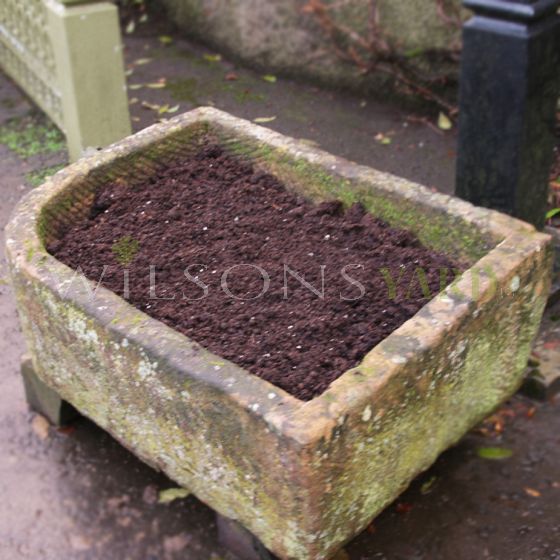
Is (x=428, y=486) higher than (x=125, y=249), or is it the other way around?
(x=125, y=249)

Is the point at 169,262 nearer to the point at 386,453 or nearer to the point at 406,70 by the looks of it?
the point at 386,453

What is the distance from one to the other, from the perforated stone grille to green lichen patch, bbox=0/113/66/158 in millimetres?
114

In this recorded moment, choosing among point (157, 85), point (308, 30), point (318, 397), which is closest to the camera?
point (318, 397)

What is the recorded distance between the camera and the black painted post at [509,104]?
270cm

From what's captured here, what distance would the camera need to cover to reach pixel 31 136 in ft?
15.8

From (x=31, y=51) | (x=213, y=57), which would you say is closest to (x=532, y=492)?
(x=31, y=51)

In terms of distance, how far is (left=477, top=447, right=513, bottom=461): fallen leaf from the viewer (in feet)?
8.99

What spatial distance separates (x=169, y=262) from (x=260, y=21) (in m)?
2.85

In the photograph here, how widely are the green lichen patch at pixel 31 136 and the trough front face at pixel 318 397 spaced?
6.40 feet

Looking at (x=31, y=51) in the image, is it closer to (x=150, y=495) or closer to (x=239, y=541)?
(x=150, y=495)

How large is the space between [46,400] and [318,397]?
3.92 feet

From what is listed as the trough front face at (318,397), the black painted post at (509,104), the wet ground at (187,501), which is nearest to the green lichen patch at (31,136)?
the wet ground at (187,501)

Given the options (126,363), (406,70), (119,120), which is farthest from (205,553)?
(406,70)

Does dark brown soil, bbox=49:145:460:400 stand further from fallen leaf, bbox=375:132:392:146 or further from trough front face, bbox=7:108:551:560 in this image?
fallen leaf, bbox=375:132:392:146
